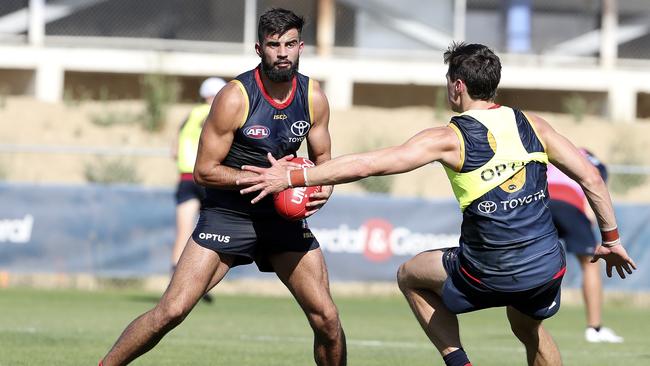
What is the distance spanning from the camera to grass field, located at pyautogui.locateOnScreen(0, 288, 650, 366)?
9969 mm

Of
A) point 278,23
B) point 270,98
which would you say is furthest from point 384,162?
point 278,23

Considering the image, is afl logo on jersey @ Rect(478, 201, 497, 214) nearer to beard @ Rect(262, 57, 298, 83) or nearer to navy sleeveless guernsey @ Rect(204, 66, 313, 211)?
Answer: navy sleeveless guernsey @ Rect(204, 66, 313, 211)

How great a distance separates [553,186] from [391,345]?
231cm

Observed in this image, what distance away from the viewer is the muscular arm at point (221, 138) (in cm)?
748

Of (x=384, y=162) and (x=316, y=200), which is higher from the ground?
(x=384, y=162)

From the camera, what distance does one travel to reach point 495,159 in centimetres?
692

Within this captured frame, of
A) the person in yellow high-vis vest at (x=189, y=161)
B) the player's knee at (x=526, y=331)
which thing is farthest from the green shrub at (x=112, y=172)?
the player's knee at (x=526, y=331)

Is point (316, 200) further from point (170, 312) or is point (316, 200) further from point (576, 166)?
point (576, 166)

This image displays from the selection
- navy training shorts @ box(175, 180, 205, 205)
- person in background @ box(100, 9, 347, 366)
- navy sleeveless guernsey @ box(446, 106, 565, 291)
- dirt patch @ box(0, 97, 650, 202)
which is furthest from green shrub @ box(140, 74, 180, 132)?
navy sleeveless guernsey @ box(446, 106, 565, 291)

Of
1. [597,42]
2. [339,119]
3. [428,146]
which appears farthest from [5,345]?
[597,42]

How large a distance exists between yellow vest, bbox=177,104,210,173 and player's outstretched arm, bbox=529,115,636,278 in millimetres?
6898

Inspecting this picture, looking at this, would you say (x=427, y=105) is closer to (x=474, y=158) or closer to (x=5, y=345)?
(x=5, y=345)

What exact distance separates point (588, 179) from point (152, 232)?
10.2m

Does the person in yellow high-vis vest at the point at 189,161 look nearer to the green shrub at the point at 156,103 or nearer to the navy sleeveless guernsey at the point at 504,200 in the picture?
the navy sleeveless guernsey at the point at 504,200
